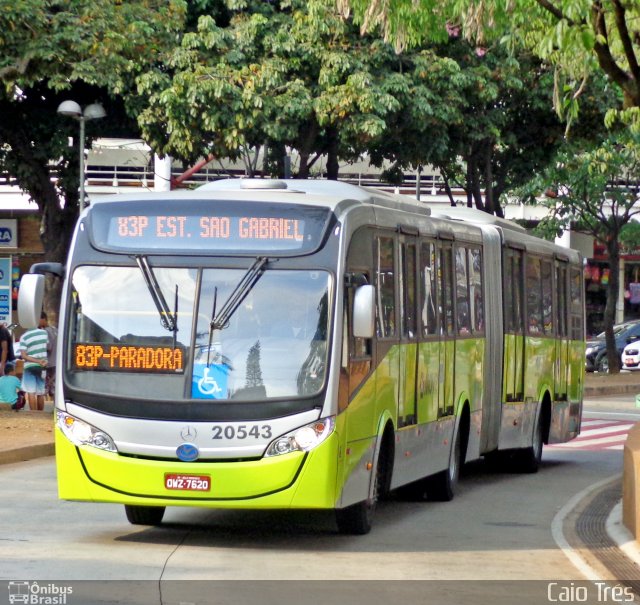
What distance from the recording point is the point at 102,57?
900 inches

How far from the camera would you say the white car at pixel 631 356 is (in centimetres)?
4781

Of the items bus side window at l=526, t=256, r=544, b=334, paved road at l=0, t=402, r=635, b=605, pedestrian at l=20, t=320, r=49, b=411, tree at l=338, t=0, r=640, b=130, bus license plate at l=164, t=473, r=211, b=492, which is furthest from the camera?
pedestrian at l=20, t=320, r=49, b=411

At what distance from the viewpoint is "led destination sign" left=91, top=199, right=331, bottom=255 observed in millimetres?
11695

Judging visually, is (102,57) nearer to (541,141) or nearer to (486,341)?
(486,341)

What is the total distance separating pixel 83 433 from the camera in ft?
37.8

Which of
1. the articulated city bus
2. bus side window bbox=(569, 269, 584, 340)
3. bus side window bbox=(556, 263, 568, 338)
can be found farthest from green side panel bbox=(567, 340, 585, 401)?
the articulated city bus

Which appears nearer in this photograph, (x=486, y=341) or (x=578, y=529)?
(x=578, y=529)

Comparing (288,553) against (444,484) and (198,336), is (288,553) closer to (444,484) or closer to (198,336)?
(198,336)

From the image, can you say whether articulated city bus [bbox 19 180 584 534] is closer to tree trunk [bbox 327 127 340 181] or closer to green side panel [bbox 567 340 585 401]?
green side panel [bbox 567 340 585 401]

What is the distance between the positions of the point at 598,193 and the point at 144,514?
31678 mm

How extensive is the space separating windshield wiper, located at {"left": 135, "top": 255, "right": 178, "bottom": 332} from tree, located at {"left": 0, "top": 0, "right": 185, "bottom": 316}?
11254 millimetres

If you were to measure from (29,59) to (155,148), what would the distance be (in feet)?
17.7

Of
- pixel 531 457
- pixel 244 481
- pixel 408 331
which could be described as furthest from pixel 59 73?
pixel 244 481

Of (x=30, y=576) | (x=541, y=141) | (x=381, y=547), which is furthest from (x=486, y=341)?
(x=541, y=141)
